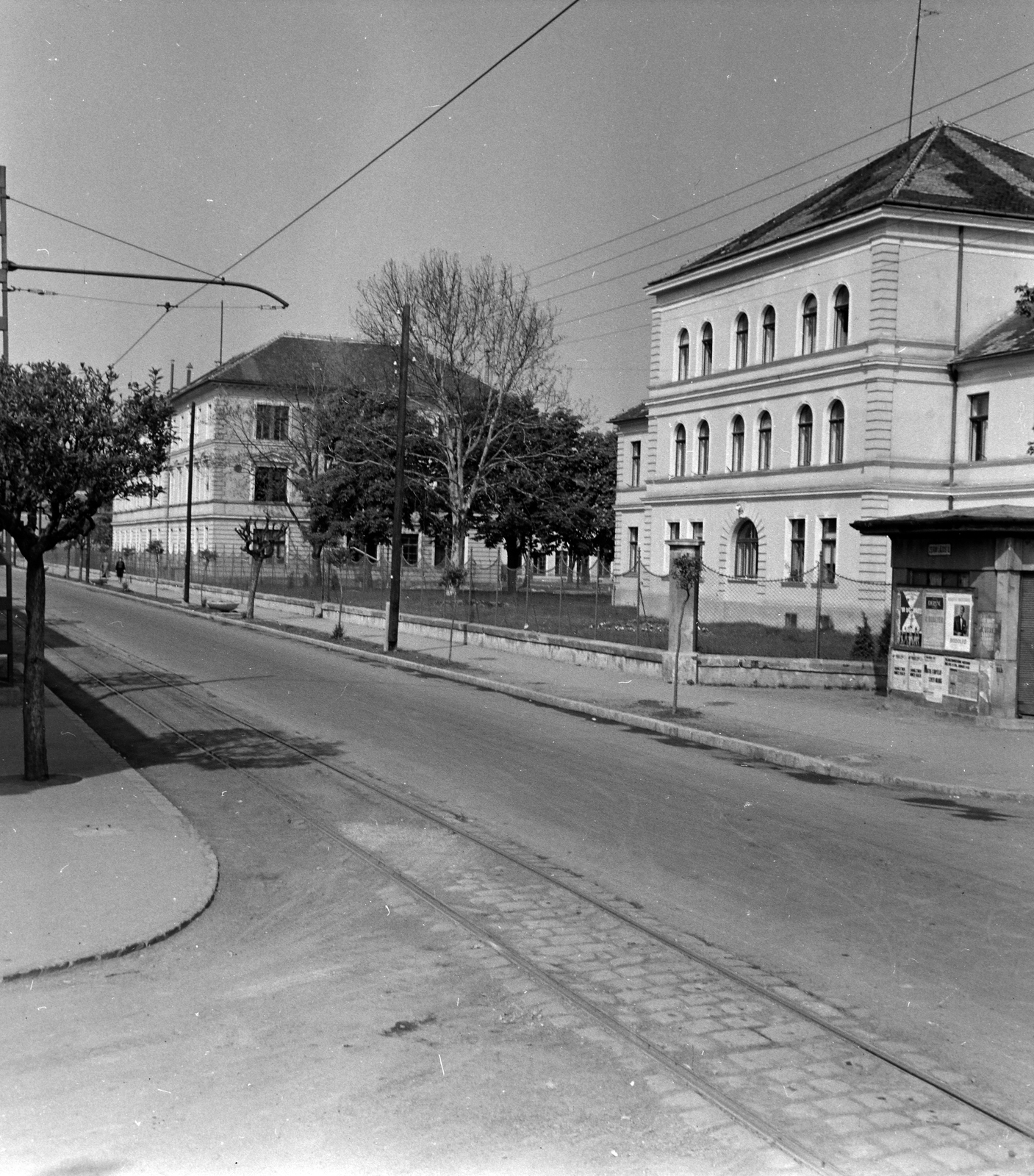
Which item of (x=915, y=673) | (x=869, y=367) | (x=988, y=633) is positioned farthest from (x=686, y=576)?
(x=869, y=367)

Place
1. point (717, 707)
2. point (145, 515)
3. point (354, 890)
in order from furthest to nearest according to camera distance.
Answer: point (145, 515) → point (717, 707) → point (354, 890)

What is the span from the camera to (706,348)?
154ft

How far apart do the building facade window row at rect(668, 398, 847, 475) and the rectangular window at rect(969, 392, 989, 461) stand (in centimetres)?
380

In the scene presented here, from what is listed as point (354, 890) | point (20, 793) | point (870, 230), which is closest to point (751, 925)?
point (354, 890)

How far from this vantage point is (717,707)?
2072cm

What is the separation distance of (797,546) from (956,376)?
23.8ft

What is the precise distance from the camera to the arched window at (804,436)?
136ft

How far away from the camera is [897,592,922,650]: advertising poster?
66.0ft

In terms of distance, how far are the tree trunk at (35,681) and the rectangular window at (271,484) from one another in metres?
56.9

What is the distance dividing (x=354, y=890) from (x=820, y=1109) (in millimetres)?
4211

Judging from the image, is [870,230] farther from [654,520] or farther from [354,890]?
[354,890]

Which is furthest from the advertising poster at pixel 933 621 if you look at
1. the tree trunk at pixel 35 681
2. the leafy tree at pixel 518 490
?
the leafy tree at pixel 518 490

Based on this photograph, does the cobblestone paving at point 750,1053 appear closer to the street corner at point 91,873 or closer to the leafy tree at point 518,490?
the street corner at point 91,873

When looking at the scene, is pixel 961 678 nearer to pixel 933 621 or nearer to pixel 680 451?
pixel 933 621
